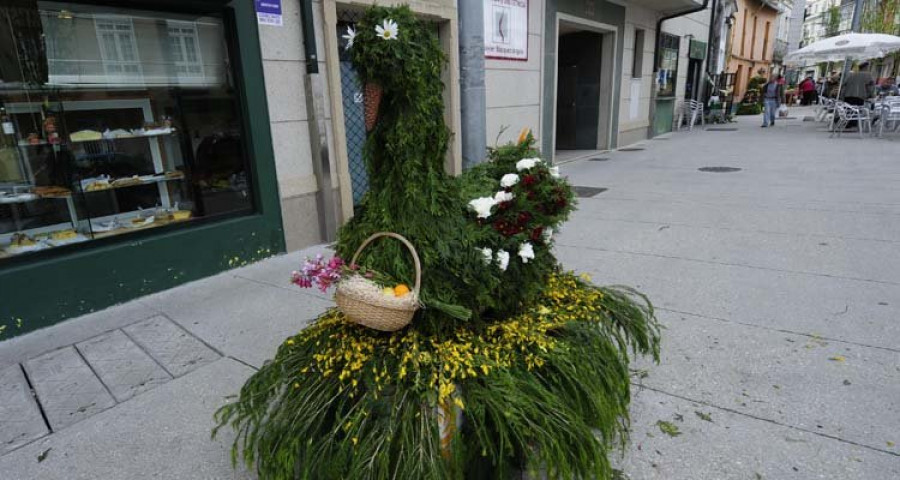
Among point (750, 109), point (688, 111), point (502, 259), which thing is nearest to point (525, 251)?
point (502, 259)

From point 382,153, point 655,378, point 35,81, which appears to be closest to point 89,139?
point 35,81

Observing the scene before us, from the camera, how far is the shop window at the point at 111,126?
145 inches

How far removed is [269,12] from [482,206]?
3.68 meters

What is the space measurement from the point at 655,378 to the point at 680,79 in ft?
52.2

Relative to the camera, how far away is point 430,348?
1.95 metres

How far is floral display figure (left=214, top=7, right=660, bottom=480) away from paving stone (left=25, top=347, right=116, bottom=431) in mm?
1282

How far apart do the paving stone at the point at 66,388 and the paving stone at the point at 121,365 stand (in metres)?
0.05

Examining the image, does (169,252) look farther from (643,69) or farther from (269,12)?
(643,69)

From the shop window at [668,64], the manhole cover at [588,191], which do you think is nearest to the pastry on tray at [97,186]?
the manhole cover at [588,191]

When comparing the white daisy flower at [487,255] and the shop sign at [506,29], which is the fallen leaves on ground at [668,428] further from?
the shop sign at [506,29]

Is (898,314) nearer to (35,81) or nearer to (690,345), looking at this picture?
(690,345)

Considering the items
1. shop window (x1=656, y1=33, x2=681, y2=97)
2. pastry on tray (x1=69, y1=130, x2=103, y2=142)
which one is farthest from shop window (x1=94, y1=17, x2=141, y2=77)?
shop window (x1=656, y1=33, x2=681, y2=97)

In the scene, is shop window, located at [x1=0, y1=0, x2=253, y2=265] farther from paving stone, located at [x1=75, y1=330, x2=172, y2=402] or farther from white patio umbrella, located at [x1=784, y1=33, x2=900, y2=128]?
white patio umbrella, located at [x1=784, y1=33, x2=900, y2=128]

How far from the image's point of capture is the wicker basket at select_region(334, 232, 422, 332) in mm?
1656
